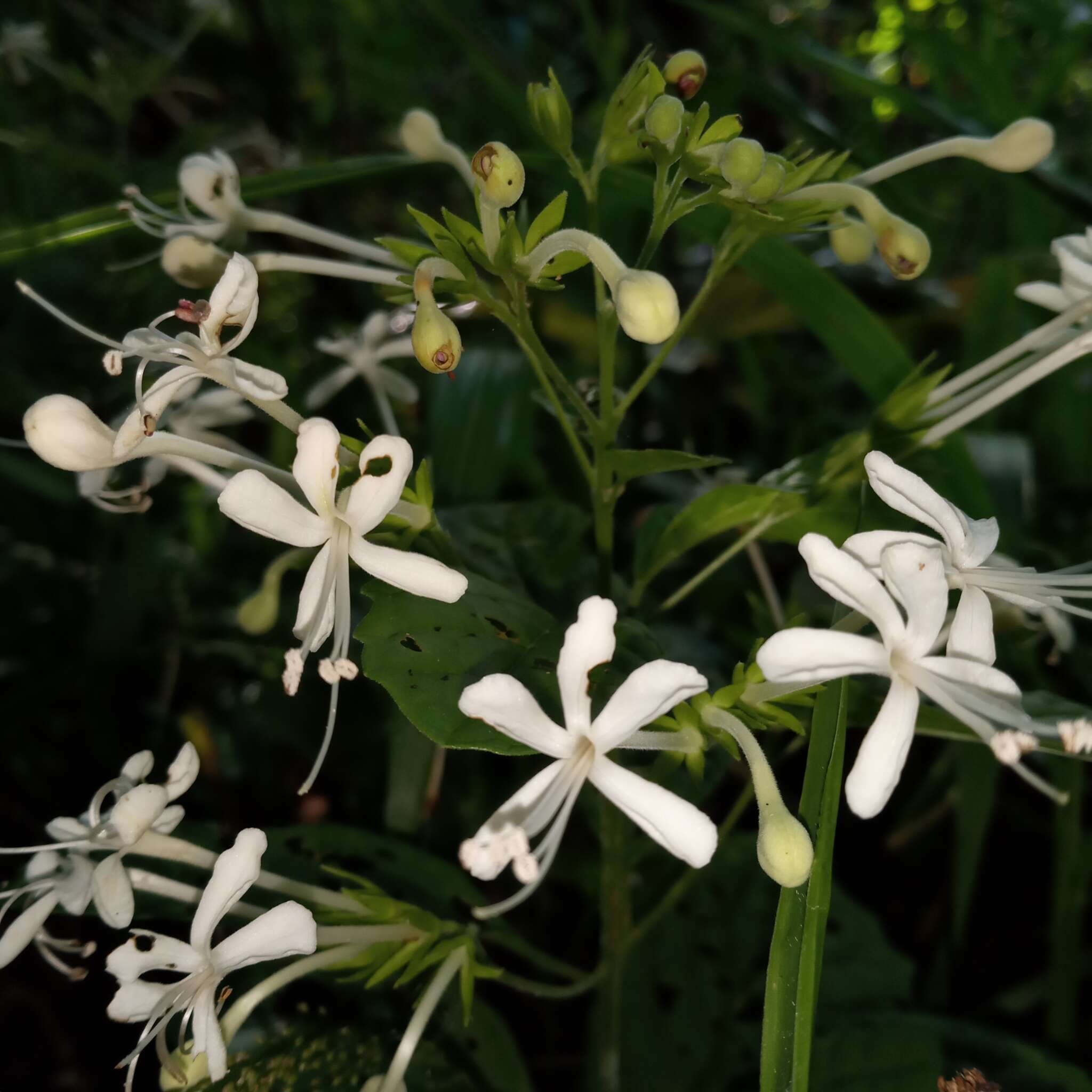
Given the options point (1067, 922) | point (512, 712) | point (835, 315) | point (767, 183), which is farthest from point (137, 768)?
point (1067, 922)

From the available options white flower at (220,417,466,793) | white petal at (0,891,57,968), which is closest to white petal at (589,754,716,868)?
white flower at (220,417,466,793)

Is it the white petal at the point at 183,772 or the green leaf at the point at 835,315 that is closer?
the white petal at the point at 183,772

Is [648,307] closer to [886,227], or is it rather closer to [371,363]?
[886,227]

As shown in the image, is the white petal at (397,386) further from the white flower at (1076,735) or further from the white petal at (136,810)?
the white flower at (1076,735)

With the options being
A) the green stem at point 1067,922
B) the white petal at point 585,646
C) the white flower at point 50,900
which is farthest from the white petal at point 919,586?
the green stem at point 1067,922

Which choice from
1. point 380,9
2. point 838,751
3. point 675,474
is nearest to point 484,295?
point 838,751

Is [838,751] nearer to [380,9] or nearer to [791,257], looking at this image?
[791,257]

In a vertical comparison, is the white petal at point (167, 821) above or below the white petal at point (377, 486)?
below
